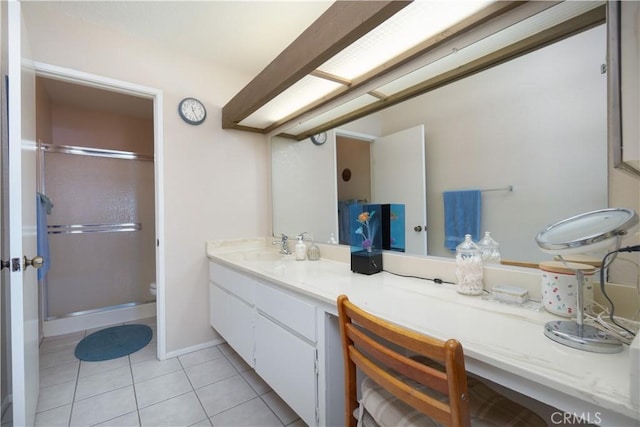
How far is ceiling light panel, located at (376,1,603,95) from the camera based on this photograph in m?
0.94

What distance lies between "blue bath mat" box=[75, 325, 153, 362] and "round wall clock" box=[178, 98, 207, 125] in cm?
194

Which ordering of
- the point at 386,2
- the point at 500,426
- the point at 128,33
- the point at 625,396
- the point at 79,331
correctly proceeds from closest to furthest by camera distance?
the point at 625,396, the point at 500,426, the point at 386,2, the point at 128,33, the point at 79,331

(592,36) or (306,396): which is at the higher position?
Result: (592,36)

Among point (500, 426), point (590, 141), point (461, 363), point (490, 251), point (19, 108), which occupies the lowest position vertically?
point (500, 426)

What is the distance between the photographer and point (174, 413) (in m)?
1.50

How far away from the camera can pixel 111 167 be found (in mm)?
2982

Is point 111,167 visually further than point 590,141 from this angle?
Yes

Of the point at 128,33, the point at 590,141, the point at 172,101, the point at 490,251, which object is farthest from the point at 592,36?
the point at 128,33

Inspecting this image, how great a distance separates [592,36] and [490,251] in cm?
86

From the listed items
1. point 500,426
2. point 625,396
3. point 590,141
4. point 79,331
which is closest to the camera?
point 625,396

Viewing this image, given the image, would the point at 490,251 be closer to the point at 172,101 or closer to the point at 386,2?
the point at 386,2

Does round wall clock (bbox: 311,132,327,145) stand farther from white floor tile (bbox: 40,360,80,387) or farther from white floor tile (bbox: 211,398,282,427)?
white floor tile (bbox: 40,360,80,387)

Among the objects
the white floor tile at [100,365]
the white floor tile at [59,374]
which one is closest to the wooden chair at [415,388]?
the white floor tile at [100,365]

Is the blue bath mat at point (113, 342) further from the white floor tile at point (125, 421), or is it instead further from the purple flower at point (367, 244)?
the purple flower at point (367, 244)
